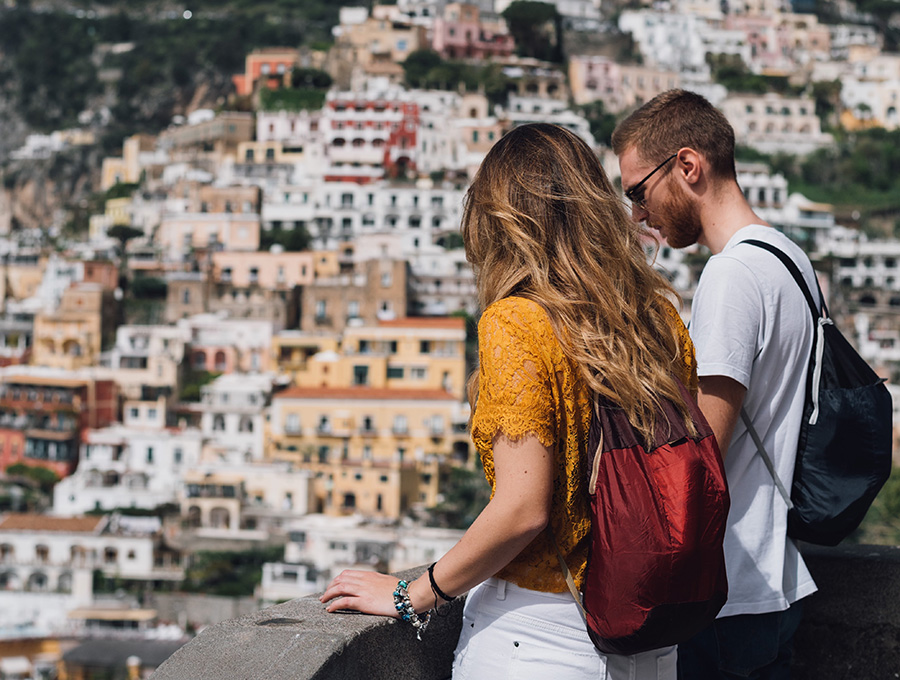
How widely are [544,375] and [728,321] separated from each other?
57 cm

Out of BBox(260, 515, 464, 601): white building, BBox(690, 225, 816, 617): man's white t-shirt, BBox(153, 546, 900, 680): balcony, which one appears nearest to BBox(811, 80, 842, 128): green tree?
BBox(260, 515, 464, 601): white building

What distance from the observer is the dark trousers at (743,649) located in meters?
2.37

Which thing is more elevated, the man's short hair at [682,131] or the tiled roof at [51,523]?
the man's short hair at [682,131]

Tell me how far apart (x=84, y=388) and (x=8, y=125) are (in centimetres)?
4272

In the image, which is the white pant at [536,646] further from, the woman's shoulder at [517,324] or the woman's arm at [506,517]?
the woman's shoulder at [517,324]

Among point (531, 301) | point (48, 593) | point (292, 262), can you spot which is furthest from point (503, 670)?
point (292, 262)

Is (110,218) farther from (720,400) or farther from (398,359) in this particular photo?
(720,400)

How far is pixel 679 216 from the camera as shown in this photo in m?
2.47

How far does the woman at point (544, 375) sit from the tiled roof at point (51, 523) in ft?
80.9

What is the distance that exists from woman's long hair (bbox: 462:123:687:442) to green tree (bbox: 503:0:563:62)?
51.1 meters

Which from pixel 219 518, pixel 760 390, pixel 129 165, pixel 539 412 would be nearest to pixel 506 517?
pixel 539 412

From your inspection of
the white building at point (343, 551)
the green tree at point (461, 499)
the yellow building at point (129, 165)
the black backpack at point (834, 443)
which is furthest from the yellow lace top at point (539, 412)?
the yellow building at point (129, 165)

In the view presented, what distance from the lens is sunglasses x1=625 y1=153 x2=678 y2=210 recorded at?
2412 millimetres

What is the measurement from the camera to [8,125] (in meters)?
68.3
